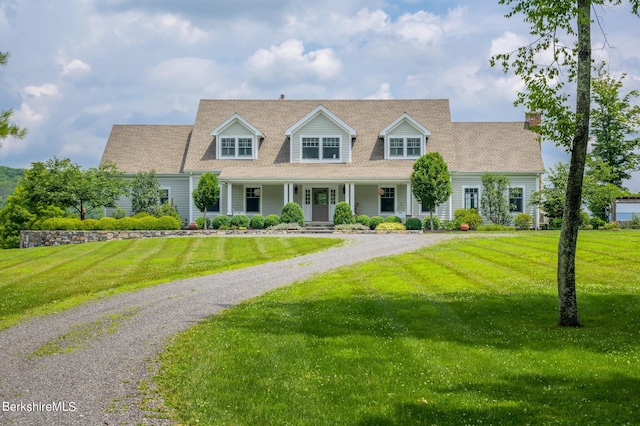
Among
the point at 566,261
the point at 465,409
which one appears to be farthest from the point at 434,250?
the point at 465,409

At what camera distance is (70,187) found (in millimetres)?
35844

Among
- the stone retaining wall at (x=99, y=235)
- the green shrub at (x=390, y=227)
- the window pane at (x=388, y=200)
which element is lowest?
the stone retaining wall at (x=99, y=235)

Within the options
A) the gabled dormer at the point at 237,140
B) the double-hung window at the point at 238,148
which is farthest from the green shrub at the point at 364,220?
the double-hung window at the point at 238,148

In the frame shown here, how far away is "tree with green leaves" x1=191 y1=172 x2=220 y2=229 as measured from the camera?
115ft

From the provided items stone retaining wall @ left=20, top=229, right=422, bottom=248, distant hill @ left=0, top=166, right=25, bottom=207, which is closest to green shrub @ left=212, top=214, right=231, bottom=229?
stone retaining wall @ left=20, top=229, right=422, bottom=248

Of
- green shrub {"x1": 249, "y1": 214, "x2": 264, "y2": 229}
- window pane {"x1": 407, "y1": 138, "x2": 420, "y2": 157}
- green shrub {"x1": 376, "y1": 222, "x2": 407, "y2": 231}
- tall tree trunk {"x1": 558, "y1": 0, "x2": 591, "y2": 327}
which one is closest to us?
tall tree trunk {"x1": 558, "y1": 0, "x2": 591, "y2": 327}

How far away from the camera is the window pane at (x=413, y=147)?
39000mm

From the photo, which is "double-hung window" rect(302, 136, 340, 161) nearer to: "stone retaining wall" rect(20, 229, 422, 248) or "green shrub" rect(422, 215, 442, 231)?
"green shrub" rect(422, 215, 442, 231)

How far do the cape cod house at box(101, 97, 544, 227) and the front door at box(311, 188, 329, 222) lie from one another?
60 millimetres

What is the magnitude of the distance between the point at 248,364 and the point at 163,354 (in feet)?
4.86

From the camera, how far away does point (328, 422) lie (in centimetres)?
654

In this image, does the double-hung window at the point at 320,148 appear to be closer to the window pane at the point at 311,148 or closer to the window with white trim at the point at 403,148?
the window pane at the point at 311,148

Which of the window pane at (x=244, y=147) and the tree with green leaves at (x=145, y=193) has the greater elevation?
the window pane at (x=244, y=147)

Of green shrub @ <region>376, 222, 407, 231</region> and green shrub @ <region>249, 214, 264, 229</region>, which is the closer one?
green shrub @ <region>376, 222, 407, 231</region>
